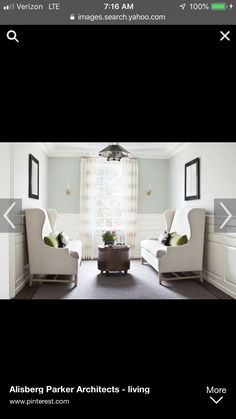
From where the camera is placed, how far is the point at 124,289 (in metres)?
2.94

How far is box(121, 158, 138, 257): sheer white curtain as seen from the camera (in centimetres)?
538

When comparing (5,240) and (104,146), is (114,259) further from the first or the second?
(104,146)

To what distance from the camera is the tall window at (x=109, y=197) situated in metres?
5.42

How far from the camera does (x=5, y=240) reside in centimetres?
241

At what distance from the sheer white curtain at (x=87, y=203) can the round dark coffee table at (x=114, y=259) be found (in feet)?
4.98

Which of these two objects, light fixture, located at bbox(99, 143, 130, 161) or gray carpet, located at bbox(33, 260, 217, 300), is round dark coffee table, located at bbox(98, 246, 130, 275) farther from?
light fixture, located at bbox(99, 143, 130, 161)

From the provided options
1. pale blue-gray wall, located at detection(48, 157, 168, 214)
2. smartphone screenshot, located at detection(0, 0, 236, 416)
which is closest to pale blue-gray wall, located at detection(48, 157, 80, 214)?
pale blue-gray wall, located at detection(48, 157, 168, 214)

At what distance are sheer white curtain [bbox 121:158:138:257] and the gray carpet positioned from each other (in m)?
1.65

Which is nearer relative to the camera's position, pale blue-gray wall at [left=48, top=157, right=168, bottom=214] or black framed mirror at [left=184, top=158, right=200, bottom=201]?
black framed mirror at [left=184, top=158, right=200, bottom=201]
